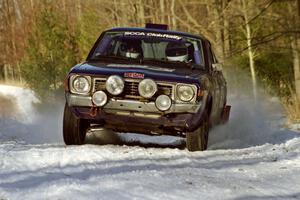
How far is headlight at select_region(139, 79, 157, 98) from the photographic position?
24.1 ft

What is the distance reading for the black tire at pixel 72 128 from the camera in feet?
25.5

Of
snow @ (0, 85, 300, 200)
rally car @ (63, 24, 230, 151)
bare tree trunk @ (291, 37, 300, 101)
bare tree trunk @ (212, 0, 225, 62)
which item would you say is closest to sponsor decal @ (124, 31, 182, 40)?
rally car @ (63, 24, 230, 151)

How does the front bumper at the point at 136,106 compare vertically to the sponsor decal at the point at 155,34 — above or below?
below

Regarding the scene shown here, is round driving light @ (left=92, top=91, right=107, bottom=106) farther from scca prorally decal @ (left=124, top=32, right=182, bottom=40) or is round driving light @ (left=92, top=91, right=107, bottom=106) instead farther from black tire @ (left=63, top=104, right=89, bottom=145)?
scca prorally decal @ (left=124, top=32, right=182, bottom=40)

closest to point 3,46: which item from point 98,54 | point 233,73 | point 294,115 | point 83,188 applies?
point 233,73

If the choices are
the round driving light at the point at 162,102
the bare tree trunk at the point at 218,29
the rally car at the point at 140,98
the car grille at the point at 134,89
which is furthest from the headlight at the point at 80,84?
the bare tree trunk at the point at 218,29

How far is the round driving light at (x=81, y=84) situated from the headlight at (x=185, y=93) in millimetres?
1076

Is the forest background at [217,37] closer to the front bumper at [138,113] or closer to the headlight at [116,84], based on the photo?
the front bumper at [138,113]

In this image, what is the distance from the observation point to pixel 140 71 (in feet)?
24.6

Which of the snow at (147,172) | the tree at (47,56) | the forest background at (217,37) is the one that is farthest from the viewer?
the tree at (47,56)

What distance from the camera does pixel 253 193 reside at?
500cm

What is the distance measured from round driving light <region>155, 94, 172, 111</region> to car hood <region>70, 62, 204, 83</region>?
0.71ft

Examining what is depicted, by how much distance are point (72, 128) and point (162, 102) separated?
3.96 feet

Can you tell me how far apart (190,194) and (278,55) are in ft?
60.3
